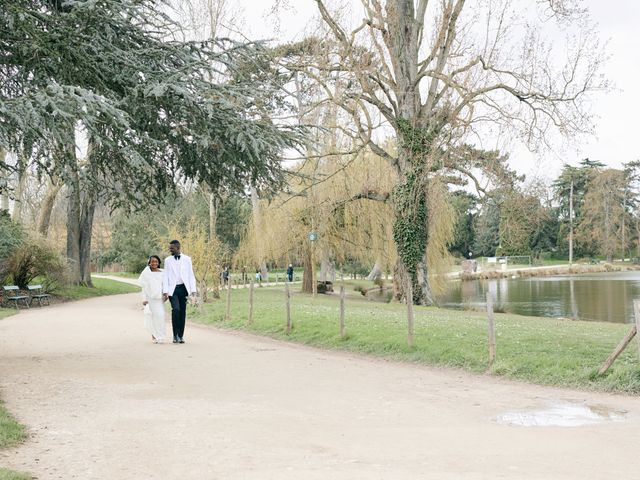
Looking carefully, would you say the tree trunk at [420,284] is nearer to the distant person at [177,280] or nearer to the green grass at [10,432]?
the distant person at [177,280]

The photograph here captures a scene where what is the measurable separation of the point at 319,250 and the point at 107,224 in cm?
4580

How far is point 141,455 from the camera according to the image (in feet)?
19.3

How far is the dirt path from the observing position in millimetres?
5508

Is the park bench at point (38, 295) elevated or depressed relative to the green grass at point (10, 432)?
elevated

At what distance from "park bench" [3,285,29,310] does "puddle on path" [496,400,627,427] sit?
22.3m

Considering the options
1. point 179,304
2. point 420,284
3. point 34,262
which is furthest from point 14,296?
point 179,304

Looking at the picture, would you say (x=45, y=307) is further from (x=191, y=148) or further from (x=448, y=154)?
(x=191, y=148)

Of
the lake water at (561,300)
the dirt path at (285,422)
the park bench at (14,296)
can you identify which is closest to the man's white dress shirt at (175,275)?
the dirt path at (285,422)

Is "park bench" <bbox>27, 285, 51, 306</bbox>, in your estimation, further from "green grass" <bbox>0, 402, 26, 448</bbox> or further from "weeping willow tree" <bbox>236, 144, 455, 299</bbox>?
"green grass" <bbox>0, 402, 26, 448</bbox>

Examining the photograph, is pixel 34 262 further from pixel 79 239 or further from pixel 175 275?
pixel 175 275

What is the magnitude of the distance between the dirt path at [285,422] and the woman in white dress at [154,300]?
61.1 inches

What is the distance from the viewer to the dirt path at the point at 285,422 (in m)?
5.51

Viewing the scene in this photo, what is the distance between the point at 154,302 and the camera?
14.1m

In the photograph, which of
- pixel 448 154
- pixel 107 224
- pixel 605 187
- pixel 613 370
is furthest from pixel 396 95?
pixel 605 187
